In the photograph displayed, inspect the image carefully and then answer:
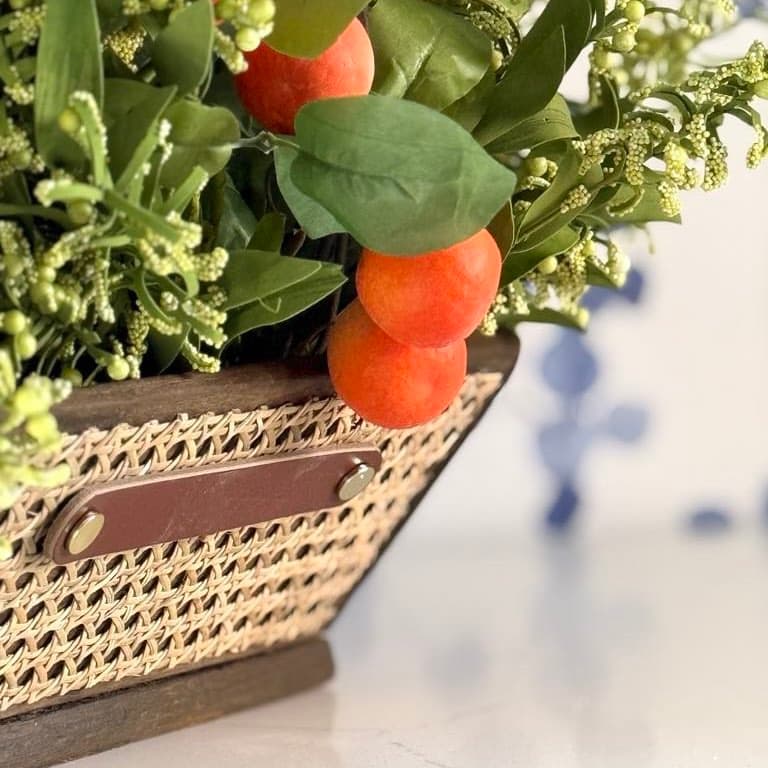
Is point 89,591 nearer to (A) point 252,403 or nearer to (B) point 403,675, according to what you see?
(A) point 252,403

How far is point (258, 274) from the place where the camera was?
1.36 feet

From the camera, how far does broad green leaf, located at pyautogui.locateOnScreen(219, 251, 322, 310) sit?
→ 0.41 meters

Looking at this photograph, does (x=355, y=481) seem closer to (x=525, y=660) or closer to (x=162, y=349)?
(x=162, y=349)

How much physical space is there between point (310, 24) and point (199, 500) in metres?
0.20

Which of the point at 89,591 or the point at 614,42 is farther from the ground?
the point at 614,42

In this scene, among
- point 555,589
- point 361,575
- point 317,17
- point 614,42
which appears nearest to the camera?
point 317,17

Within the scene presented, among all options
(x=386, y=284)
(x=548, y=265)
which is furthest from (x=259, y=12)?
(x=548, y=265)

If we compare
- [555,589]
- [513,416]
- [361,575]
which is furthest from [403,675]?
[513,416]

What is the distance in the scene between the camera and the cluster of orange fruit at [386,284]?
419 mm

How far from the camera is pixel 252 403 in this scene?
18.6 inches

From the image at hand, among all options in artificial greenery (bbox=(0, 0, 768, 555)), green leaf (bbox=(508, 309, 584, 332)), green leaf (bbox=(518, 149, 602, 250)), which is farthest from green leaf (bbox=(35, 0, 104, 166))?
green leaf (bbox=(508, 309, 584, 332))

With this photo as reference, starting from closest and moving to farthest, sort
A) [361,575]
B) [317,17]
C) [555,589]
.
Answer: [317,17] < [361,575] < [555,589]

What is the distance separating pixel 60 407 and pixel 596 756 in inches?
13.8

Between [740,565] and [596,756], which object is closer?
[596,756]
